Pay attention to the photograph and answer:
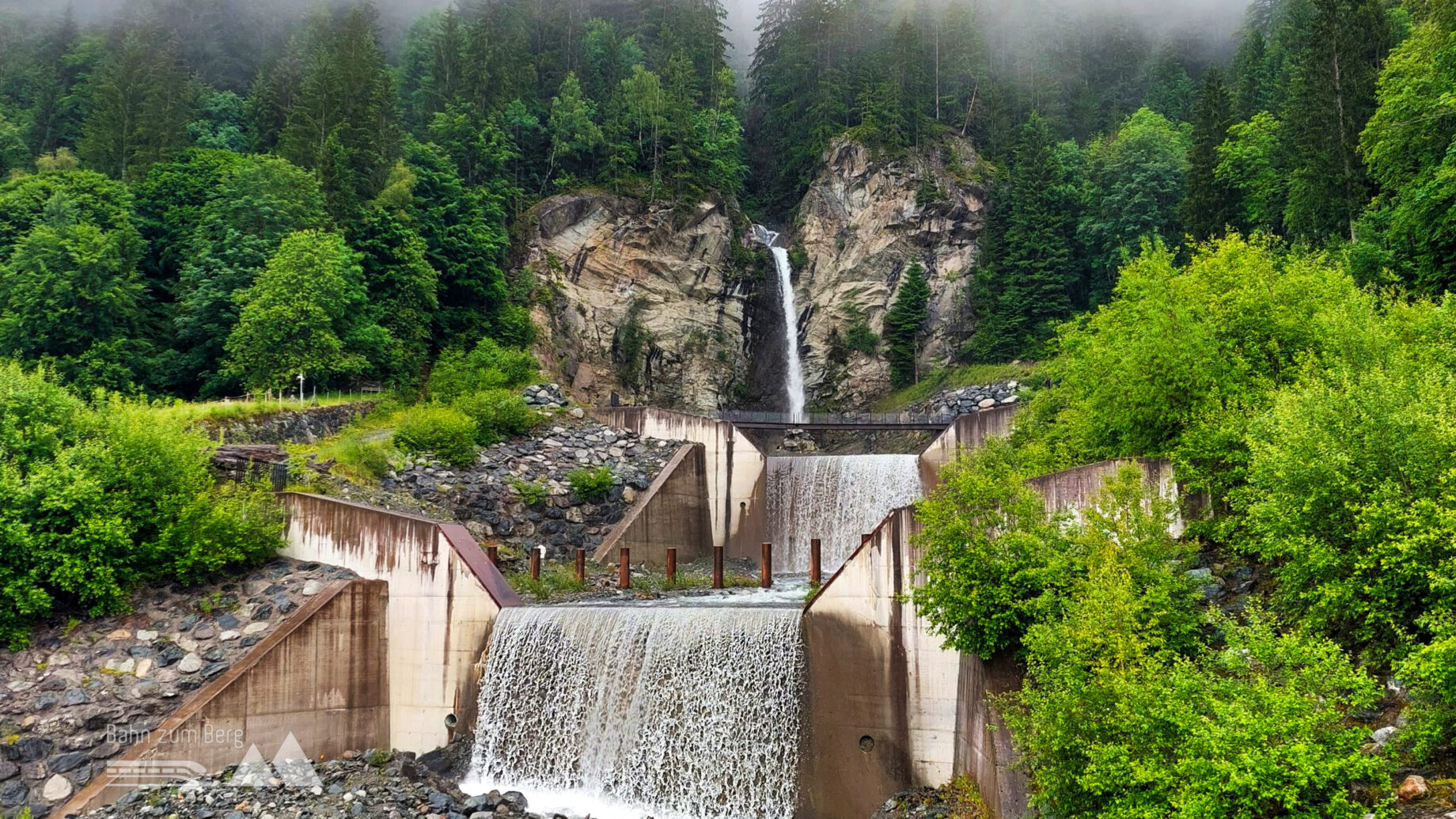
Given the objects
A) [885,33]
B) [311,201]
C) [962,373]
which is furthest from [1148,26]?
[311,201]

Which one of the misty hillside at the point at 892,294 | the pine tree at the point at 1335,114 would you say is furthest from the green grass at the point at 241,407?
the pine tree at the point at 1335,114

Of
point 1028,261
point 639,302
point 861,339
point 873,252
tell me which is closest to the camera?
point 1028,261

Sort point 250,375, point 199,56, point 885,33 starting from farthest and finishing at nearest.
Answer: point 199,56 < point 885,33 < point 250,375

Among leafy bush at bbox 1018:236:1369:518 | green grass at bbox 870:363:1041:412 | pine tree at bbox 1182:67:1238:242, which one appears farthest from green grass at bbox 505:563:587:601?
pine tree at bbox 1182:67:1238:242

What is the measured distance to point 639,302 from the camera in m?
51.3

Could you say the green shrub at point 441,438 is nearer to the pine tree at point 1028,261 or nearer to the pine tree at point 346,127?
the pine tree at point 346,127

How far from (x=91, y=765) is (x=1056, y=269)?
44874mm

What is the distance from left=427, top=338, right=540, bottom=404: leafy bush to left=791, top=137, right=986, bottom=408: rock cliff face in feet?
58.9

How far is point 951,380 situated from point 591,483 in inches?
955

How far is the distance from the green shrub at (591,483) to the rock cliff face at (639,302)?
625 inches

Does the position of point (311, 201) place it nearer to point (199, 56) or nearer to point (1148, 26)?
point (199, 56)

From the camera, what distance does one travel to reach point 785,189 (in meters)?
61.7

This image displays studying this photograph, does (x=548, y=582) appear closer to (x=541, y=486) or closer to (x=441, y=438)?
(x=541, y=486)

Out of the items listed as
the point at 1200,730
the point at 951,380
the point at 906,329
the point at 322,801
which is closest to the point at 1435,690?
the point at 1200,730
